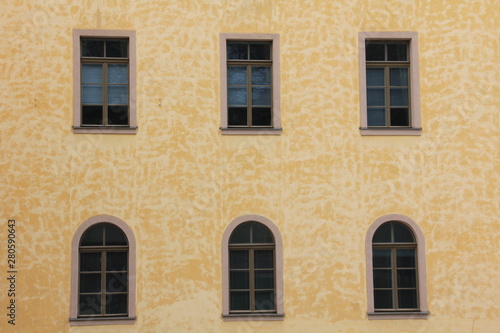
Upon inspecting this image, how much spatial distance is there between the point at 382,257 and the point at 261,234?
2245mm

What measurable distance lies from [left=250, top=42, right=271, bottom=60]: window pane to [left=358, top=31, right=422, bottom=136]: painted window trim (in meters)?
1.69

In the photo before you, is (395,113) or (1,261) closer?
(1,261)

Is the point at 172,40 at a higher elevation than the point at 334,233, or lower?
higher

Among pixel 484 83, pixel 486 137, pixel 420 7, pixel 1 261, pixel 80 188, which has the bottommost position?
pixel 1 261

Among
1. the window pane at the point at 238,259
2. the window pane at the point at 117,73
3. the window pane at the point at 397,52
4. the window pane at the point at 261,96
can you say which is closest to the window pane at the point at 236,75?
the window pane at the point at 261,96

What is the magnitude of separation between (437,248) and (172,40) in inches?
239

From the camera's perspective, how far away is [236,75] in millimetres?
16375

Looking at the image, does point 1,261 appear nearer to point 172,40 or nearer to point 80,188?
point 80,188

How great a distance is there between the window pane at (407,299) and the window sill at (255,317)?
2175 mm

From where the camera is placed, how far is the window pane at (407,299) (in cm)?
1600

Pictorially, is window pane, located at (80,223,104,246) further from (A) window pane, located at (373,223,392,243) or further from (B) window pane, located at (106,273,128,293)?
(A) window pane, located at (373,223,392,243)

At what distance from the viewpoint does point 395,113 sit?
16453 millimetres

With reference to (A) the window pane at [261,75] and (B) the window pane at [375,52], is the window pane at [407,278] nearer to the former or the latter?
(B) the window pane at [375,52]

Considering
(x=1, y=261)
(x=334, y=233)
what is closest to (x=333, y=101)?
(x=334, y=233)
